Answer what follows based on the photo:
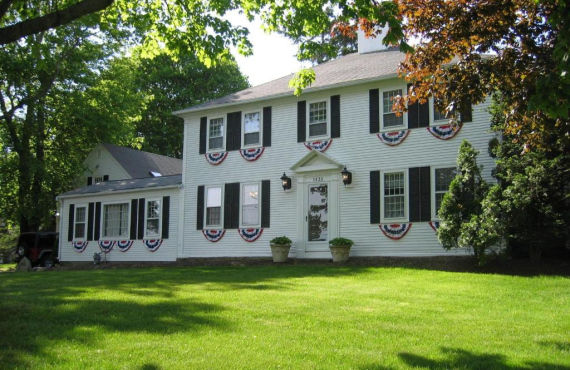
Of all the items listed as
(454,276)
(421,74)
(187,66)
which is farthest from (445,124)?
(187,66)

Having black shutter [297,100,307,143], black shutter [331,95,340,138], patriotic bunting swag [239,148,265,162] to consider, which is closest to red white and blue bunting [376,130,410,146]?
black shutter [331,95,340,138]

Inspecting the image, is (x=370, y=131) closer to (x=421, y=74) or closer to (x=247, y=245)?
(x=247, y=245)

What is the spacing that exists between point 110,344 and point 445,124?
40.0 ft

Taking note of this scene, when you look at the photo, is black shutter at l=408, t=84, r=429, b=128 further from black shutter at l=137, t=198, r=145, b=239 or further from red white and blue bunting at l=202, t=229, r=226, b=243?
black shutter at l=137, t=198, r=145, b=239

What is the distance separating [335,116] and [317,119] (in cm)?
75

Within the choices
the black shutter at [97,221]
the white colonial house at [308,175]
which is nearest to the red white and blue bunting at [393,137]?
the white colonial house at [308,175]

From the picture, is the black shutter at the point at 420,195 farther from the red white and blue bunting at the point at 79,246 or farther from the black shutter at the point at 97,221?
the red white and blue bunting at the point at 79,246

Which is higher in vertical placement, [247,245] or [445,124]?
[445,124]

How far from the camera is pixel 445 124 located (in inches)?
603

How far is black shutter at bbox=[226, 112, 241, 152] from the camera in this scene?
19.2m

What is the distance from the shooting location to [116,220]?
22.0 m

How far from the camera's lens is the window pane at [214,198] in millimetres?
19266

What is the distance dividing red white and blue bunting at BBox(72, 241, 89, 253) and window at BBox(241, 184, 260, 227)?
8.12 meters

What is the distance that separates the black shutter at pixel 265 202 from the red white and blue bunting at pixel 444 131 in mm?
5805
